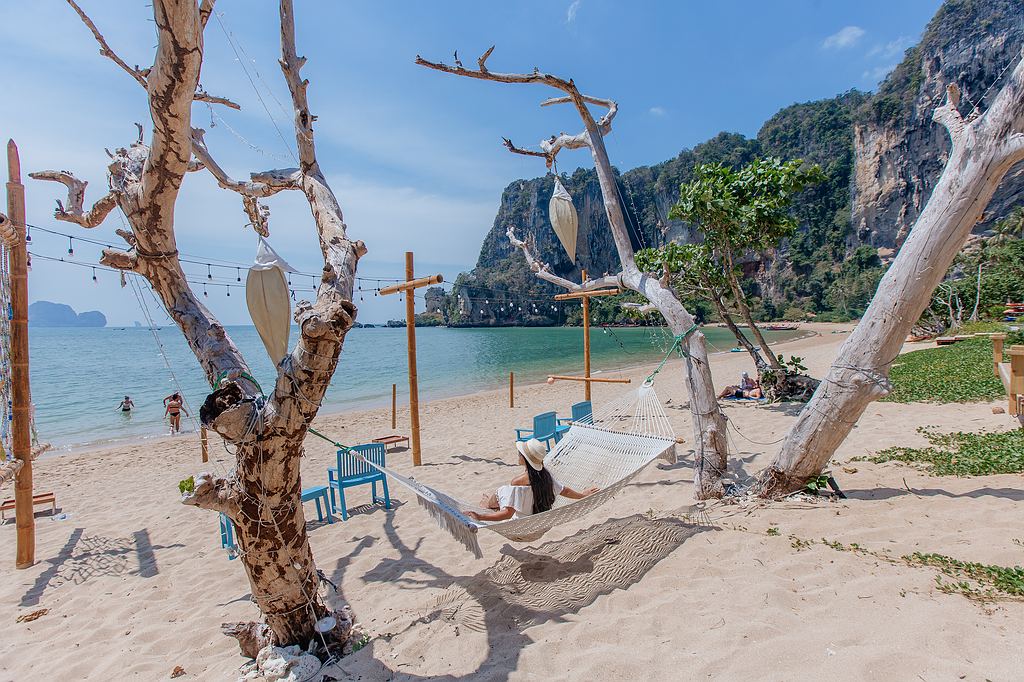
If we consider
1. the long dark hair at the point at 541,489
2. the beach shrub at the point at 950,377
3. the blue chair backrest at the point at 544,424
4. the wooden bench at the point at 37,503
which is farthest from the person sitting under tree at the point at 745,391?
the wooden bench at the point at 37,503

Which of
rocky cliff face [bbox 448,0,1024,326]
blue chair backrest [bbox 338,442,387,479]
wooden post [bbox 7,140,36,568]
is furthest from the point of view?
rocky cliff face [bbox 448,0,1024,326]

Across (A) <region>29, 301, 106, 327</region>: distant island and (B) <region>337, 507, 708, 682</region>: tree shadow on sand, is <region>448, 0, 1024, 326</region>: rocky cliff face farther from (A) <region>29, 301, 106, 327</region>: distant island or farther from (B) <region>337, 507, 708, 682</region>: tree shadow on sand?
(A) <region>29, 301, 106, 327</region>: distant island

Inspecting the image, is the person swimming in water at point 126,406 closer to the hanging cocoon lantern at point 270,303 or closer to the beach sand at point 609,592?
the beach sand at point 609,592

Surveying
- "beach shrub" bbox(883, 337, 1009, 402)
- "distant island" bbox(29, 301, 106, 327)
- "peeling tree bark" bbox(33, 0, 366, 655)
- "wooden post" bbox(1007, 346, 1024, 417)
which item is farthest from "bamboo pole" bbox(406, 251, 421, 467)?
"distant island" bbox(29, 301, 106, 327)

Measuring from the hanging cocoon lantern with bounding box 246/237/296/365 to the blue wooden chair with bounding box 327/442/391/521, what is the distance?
6.22 ft

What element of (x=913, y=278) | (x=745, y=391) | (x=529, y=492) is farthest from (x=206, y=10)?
(x=745, y=391)

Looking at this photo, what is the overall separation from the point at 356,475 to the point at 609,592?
8.16 ft

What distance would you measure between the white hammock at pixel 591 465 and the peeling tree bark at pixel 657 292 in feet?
0.74

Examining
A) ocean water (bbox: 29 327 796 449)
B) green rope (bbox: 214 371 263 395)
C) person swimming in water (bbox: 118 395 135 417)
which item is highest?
green rope (bbox: 214 371 263 395)

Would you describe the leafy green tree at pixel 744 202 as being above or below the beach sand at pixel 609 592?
above

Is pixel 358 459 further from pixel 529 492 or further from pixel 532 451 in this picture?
pixel 532 451

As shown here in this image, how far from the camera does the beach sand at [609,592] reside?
1.55m

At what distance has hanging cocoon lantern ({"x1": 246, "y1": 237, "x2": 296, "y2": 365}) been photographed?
81.6 inches

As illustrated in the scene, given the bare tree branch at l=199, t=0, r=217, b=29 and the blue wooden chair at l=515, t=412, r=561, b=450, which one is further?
the blue wooden chair at l=515, t=412, r=561, b=450
